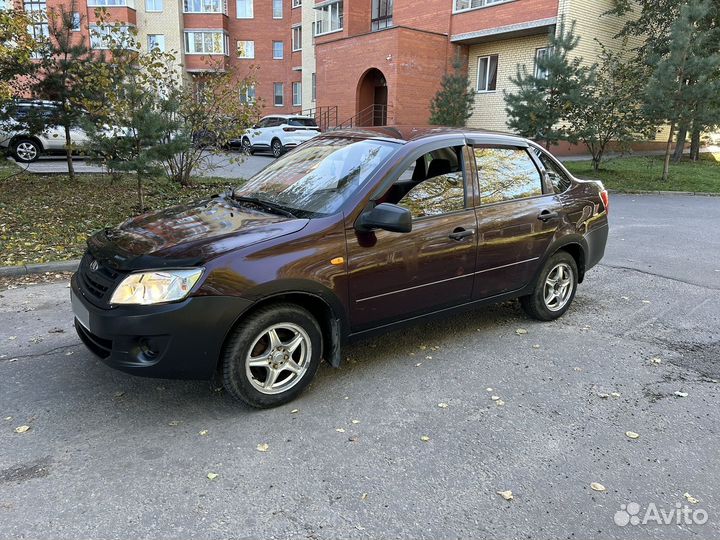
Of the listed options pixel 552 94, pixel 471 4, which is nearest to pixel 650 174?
pixel 552 94

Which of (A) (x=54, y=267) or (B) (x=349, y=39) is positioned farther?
(B) (x=349, y=39)

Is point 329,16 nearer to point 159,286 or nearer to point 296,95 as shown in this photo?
point 296,95

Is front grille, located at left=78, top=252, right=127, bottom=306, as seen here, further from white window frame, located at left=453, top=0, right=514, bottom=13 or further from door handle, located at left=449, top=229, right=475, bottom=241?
white window frame, located at left=453, top=0, right=514, bottom=13

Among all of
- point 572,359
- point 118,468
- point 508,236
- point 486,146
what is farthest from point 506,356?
point 118,468

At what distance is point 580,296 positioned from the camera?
5.96 m

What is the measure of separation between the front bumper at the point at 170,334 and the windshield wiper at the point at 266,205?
0.83m

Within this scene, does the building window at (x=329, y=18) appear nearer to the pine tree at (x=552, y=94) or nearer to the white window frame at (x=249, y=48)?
the white window frame at (x=249, y=48)

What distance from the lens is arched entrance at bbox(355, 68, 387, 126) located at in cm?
2819

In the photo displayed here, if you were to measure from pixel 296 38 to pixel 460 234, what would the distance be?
42992 millimetres

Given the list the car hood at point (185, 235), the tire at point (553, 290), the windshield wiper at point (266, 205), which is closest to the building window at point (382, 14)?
the tire at point (553, 290)

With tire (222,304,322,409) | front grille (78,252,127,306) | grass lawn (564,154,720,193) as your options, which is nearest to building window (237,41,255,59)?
grass lawn (564,154,720,193)

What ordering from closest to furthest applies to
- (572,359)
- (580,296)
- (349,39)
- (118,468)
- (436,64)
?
(118,468) → (572,359) → (580,296) → (436,64) → (349,39)

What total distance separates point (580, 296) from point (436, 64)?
22145 mm

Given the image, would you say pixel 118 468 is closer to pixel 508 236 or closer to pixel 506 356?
pixel 506 356
